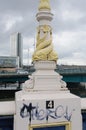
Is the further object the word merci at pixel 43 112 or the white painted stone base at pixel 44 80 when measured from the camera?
the white painted stone base at pixel 44 80

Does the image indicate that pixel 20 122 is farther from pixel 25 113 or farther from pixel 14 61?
pixel 14 61

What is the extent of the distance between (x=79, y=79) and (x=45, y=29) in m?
32.9

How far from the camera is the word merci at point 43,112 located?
588cm

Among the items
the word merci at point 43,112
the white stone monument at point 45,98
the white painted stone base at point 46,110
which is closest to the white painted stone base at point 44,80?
the white stone monument at point 45,98

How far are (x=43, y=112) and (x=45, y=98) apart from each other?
385 millimetres

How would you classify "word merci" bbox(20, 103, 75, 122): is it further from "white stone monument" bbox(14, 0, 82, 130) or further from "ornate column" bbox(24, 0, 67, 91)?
"ornate column" bbox(24, 0, 67, 91)

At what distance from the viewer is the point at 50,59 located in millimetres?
7008

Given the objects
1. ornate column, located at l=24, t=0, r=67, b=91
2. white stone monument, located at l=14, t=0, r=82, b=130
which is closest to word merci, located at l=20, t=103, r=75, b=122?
white stone monument, located at l=14, t=0, r=82, b=130

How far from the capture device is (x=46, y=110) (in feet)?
19.7

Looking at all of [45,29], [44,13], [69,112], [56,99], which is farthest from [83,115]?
[44,13]

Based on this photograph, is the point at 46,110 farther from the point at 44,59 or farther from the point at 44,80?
the point at 44,59

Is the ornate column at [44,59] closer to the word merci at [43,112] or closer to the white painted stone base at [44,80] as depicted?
the white painted stone base at [44,80]

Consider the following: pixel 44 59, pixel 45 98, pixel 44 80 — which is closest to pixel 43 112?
pixel 45 98

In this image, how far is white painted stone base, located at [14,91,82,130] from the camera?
19.3 ft
